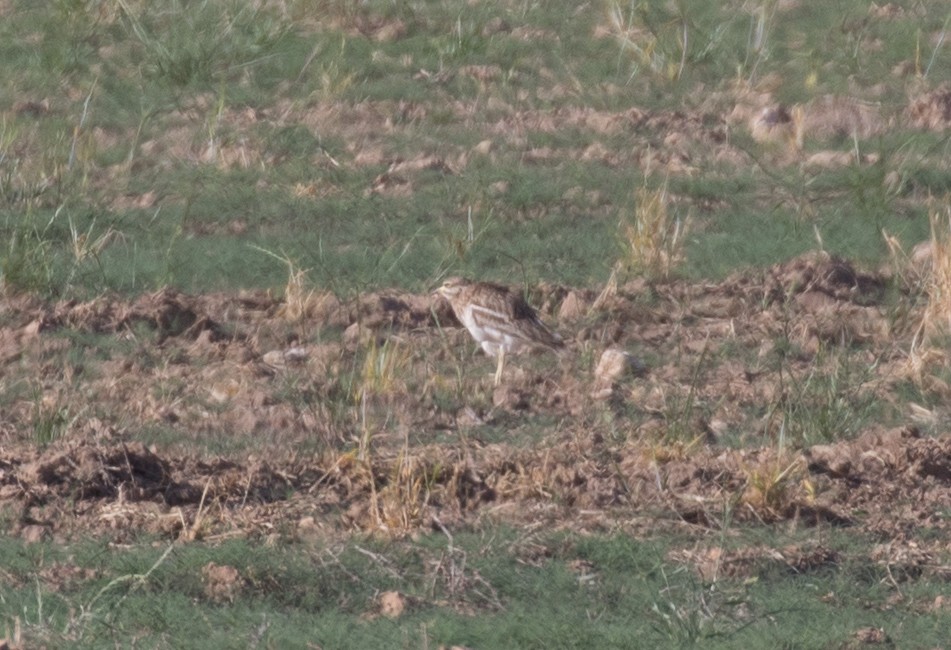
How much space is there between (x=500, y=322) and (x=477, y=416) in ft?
1.92

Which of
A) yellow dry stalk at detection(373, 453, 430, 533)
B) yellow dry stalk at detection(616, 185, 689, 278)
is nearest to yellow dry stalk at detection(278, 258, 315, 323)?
yellow dry stalk at detection(616, 185, 689, 278)

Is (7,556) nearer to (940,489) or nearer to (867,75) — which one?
(940,489)

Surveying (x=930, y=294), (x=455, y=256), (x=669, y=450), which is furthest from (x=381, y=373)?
(x=930, y=294)

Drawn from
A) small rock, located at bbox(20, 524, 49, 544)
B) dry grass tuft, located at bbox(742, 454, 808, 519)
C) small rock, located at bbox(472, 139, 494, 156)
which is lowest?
small rock, located at bbox(472, 139, 494, 156)

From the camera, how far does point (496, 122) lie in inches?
467

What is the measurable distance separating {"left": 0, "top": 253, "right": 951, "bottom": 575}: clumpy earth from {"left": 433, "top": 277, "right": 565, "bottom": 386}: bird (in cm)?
11

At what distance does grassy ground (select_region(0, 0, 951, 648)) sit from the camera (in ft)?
20.0

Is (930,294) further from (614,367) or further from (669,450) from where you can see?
(669,450)

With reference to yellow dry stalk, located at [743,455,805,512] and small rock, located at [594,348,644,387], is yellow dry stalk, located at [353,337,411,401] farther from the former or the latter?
yellow dry stalk, located at [743,455,805,512]

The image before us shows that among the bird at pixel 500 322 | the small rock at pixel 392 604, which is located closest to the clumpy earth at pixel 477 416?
the bird at pixel 500 322

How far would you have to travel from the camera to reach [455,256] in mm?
10094

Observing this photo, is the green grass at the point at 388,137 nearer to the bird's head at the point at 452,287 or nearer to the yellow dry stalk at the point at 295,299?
the yellow dry stalk at the point at 295,299

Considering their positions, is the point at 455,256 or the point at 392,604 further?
the point at 455,256

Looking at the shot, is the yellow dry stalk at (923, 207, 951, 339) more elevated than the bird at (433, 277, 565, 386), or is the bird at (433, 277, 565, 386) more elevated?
the bird at (433, 277, 565, 386)
